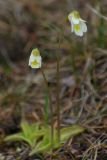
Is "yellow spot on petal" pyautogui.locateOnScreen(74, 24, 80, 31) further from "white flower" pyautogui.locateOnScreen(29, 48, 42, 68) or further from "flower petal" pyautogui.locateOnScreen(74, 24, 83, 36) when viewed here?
"white flower" pyautogui.locateOnScreen(29, 48, 42, 68)

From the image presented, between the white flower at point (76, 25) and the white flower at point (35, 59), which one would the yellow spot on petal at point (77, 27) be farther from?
the white flower at point (35, 59)

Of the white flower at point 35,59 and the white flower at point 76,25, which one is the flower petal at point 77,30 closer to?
the white flower at point 76,25

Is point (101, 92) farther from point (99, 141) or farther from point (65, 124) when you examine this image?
point (99, 141)

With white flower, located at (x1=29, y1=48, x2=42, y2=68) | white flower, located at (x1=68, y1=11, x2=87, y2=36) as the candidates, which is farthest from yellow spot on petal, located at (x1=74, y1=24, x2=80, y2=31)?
white flower, located at (x1=29, y1=48, x2=42, y2=68)

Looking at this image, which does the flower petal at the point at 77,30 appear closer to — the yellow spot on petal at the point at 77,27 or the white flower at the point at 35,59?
the yellow spot on petal at the point at 77,27

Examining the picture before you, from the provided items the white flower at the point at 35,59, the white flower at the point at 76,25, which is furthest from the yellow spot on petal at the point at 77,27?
the white flower at the point at 35,59

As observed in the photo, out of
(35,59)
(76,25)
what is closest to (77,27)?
(76,25)

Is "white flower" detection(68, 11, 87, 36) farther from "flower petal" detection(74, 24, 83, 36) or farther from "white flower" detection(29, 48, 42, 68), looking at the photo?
"white flower" detection(29, 48, 42, 68)

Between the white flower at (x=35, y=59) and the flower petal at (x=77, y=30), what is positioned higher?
the flower petal at (x=77, y=30)

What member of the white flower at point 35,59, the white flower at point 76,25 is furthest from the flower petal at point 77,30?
the white flower at point 35,59

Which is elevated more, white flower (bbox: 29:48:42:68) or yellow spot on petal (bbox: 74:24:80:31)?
yellow spot on petal (bbox: 74:24:80:31)

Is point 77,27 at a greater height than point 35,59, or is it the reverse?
point 77,27

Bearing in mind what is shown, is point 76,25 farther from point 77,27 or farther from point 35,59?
point 35,59

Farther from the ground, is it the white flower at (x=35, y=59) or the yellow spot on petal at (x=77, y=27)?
the yellow spot on petal at (x=77, y=27)
